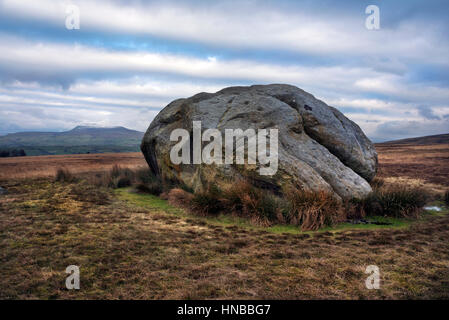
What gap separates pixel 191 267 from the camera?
530 centimetres

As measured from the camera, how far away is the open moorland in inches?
174

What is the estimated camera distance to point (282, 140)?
34.4 feet

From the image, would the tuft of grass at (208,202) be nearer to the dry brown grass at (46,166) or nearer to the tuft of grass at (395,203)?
the tuft of grass at (395,203)

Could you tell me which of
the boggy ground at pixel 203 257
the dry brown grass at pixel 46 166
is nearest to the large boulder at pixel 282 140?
the boggy ground at pixel 203 257

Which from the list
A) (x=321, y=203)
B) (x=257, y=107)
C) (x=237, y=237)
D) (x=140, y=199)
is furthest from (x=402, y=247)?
(x=140, y=199)

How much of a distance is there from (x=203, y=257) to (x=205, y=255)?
0.12m

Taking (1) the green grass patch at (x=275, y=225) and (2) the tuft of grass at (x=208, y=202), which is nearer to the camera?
(1) the green grass patch at (x=275, y=225)

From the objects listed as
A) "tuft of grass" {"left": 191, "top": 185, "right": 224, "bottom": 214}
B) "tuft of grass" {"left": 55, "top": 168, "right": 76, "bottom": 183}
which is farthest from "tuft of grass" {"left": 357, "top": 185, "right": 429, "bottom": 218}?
"tuft of grass" {"left": 55, "top": 168, "right": 76, "bottom": 183}

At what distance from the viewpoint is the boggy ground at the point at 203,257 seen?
441 centimetres

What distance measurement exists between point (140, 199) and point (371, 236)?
27.9 feet

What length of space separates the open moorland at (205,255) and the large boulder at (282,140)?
158 centimetres

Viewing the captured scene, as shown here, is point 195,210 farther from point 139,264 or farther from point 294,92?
point 294,92

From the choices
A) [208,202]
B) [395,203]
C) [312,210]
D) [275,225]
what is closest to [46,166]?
[208,202]

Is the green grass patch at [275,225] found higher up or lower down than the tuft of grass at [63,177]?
lower down
